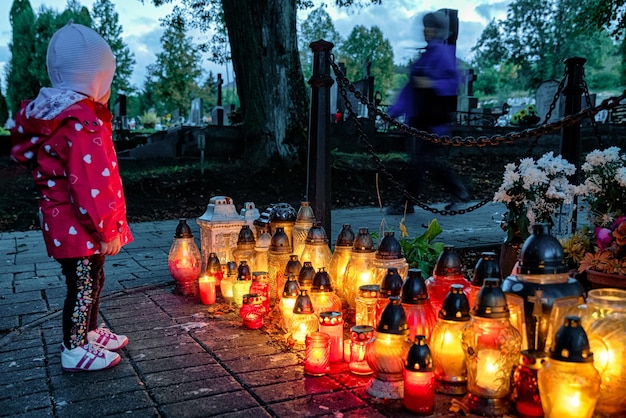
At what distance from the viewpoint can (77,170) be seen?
8.39 ft

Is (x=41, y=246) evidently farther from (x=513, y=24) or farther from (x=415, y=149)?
(x=513, y=24)

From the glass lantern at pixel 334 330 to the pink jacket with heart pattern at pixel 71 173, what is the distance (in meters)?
1.10

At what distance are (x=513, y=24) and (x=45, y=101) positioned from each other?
50724 millimetres

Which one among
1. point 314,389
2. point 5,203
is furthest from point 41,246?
point 314,389

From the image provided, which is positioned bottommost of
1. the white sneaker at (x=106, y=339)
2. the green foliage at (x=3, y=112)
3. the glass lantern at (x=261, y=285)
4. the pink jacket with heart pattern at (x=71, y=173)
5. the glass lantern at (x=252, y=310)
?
the white sneaker at (x=106, y=339)

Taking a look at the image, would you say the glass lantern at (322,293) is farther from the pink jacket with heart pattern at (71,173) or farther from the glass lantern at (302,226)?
the pink jacket with heart pattern at (71,173)

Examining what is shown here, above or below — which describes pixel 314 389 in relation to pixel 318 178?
below

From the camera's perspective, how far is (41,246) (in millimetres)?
6242

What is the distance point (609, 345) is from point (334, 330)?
1.18m

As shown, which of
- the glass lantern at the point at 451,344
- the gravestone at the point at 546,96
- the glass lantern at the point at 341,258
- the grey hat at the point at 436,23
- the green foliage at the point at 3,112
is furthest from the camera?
the green foliage at the point at 3,112

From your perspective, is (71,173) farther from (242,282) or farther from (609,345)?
(609,345)

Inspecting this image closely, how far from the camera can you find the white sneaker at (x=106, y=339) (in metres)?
2.97

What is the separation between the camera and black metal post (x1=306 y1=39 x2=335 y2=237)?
4363mm

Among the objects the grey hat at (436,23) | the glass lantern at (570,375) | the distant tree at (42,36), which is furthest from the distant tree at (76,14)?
the glass lantern at (570,375)
